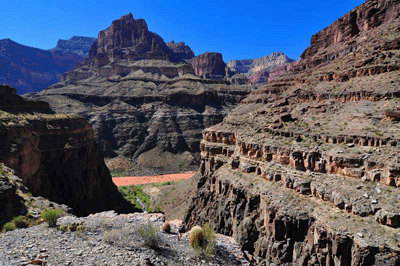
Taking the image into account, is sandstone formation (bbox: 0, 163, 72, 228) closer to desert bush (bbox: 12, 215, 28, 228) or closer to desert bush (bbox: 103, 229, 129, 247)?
desert bush (bbox: 12, 215, 28, 228)

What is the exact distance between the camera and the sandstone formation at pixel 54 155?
29891 mm

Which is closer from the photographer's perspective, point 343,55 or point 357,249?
point 357,249

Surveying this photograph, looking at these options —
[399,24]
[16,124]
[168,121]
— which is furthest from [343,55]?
[168,121]

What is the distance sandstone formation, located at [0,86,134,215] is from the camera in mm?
29891

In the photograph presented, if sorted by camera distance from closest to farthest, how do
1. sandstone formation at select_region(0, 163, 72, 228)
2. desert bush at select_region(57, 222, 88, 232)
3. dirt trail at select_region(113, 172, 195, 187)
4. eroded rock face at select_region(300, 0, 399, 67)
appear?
desert bush at select_region(57, 222, 88, 232) < sandstone formation at select_region(0, 163, 72, 228) < eroded rock face at select_region(300, 0, 399, 67) < dirt trail at select_region(113, 172, 195, 187)

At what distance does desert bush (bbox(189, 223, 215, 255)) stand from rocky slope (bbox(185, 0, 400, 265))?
713 cm

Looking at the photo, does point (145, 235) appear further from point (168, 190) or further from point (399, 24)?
point (399, 24)

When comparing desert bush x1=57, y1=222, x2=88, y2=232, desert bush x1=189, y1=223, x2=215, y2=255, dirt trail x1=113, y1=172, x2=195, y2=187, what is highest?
desert bush x1=57, y1=222, x2=88, y2=232

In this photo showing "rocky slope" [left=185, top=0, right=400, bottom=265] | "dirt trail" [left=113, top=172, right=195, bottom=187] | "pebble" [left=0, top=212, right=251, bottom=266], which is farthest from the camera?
"dirt trail" [left=113, top=172, right=195, bottom=187]

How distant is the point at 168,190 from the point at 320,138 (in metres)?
33.7

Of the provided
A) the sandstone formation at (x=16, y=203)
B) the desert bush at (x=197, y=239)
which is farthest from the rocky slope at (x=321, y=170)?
the sandstone formation at (x=16, y=203)

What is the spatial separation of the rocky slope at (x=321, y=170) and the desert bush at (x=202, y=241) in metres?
7.13

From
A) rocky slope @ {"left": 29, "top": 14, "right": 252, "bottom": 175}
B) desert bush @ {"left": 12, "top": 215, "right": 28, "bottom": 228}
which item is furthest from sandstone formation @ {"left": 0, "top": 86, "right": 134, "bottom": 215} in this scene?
rocky slope @ {"left": 29, "top": 14, "right": 252, "bottom": 175}

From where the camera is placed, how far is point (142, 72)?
5768 inches
